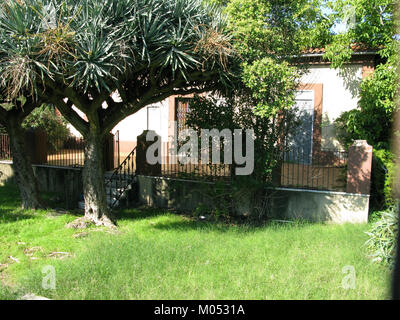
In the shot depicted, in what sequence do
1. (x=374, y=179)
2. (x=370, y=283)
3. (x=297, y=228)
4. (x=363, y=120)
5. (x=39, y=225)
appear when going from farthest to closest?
(x=363, y=120)
(x=374, y=179)
(x=39, y=225)
(x=297, y=228)
(x=370, y=283)

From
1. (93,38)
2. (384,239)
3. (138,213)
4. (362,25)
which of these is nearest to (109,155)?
(138,213)

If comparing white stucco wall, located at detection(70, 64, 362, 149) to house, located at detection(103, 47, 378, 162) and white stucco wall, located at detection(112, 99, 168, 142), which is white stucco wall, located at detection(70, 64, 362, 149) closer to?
house, located at detection(103, 47, 378, 162)

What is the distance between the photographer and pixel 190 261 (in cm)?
534

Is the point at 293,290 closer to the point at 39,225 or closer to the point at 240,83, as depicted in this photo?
the point at 240,83

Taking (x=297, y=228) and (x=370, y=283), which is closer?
(x=370, y=283)

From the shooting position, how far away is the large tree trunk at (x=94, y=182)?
7695mm

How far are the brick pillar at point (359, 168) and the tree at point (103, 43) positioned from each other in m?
3.21

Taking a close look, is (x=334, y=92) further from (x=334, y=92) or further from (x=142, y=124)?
(x=142, y=124)

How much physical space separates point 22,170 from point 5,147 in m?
5.28

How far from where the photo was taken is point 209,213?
8.59 metres

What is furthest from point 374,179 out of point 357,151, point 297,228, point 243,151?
point 243,151

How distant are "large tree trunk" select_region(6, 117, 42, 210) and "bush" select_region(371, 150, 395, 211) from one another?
Result: 314 inches

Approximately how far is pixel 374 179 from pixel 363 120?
1.84 m

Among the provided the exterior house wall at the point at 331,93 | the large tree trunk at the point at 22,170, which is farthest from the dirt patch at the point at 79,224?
the exterior house wall at the point at 331,93
